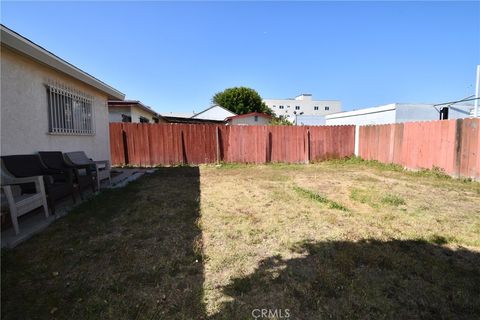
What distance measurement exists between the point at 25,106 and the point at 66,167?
1.20 metres

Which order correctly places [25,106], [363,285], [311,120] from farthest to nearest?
[311,120] → [25,106] → [363,285]

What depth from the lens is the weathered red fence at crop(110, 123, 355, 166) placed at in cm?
1116

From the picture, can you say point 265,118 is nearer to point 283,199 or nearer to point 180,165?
point 180,165

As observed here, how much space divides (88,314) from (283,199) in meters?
4.06

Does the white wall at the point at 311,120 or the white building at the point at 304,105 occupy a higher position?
the white building at the point at 304,105

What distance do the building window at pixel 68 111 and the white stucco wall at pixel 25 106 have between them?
14 cm

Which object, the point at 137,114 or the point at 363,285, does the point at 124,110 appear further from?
the point at 363,285

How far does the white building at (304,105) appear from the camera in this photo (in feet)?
201

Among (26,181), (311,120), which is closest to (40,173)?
(26,181)

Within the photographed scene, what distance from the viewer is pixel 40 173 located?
4309 mm

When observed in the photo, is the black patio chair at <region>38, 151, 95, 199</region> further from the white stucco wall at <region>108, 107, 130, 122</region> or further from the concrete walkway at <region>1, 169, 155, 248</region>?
the white stucco wall at <region>108, 107, 130, 122</region>

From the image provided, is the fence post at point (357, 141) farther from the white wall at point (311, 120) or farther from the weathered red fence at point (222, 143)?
the white wall at point (311, 120)

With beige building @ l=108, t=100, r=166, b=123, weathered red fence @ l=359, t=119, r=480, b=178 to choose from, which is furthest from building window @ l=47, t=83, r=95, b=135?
weathered red fence @ l=359, t=119, r=480, b=178

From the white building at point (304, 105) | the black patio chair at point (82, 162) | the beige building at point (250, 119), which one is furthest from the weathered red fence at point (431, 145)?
the white building at point (304, 105)
